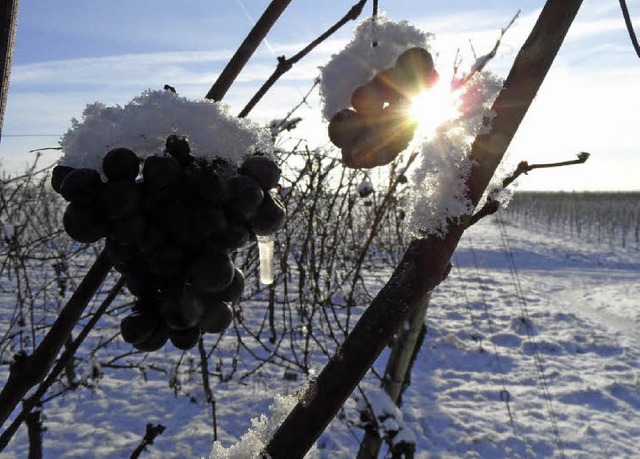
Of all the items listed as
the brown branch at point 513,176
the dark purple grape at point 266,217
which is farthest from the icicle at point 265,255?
the brown branch at point 513,176

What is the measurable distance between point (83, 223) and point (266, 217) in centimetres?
20

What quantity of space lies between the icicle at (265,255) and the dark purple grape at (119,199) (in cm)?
20

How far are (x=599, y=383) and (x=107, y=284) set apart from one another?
6.65 metres

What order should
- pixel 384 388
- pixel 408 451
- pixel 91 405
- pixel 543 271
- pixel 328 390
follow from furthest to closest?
pixel 543 271 → pixel 91 405 → pixel 384 388 → pixel 408 451 → pixel 328 390

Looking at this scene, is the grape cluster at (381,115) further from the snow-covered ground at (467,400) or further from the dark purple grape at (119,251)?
the snow-covered ground at (467,400)

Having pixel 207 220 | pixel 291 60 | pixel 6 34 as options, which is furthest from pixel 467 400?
pixel 6 34

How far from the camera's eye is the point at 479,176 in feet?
1.94

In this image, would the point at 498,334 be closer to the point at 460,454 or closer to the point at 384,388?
the point at 460,454

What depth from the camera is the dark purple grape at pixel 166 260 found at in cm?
58

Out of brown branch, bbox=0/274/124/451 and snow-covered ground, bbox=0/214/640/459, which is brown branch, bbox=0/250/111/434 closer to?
brown branch, bbox=0/274/124/451

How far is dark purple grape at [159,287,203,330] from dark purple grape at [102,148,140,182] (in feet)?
0.45

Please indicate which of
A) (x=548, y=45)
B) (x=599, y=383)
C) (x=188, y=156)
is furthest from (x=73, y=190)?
(x=599, y=383)

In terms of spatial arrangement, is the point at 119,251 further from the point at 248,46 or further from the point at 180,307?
the point at 248,46

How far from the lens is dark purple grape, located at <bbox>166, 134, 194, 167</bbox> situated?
592 mm
